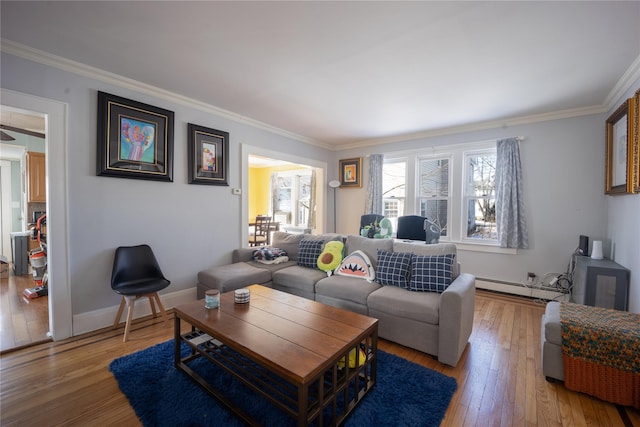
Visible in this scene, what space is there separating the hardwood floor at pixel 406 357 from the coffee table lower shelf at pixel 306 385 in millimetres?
472

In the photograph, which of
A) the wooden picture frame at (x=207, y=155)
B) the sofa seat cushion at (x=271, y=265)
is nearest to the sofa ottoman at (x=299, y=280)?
the sofa seat cushion at (x=271, y=265)

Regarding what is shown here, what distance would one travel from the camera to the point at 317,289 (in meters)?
2.90

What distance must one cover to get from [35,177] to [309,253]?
4.89 metres

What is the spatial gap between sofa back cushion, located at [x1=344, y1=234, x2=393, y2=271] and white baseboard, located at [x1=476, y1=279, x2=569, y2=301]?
2145 mm

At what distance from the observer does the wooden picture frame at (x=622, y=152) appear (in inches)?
94.0

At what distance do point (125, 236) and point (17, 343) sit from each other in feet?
3.86

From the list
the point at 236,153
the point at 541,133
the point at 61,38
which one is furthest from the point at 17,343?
the point at 541,133

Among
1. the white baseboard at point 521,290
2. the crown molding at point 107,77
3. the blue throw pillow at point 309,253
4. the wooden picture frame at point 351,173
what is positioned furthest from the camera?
the wooden picture frame at point 351,173

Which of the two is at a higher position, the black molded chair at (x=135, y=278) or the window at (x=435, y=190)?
the window at (x=435, y=190)

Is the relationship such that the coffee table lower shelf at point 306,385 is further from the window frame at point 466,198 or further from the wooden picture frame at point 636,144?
the window frame at point 466,198

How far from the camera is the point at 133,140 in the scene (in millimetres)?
2797

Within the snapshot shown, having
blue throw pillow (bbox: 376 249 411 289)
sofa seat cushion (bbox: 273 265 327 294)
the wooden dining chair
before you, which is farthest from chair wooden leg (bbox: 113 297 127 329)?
the wooden dining chair

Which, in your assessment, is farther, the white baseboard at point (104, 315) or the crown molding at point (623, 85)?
the white baseboard at point (104, 315)

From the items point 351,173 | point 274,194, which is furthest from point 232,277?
point 274,194
